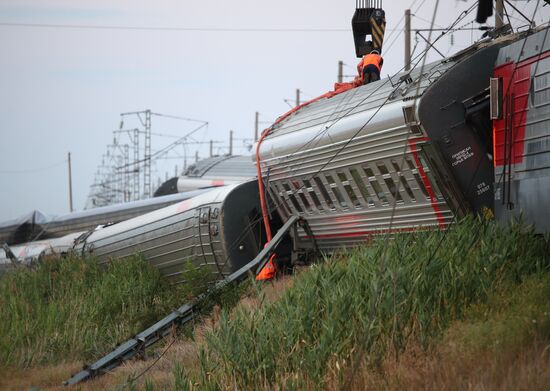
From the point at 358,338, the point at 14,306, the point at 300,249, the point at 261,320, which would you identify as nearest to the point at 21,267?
the point at 14,306

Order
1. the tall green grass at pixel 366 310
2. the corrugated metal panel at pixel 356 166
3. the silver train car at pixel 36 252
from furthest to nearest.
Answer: the silver train car at pixel 36 252 → the corrugated metal panel at pixel 356 166 → the tall green grass at pixel 366 310

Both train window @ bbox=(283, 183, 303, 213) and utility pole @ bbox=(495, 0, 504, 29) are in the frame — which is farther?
train window @ bbox=(283, 183, 303, 213)

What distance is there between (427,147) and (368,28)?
723 centimetres

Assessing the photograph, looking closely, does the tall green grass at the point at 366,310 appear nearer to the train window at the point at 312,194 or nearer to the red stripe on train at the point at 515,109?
the red stripe on train at the point at 515,109

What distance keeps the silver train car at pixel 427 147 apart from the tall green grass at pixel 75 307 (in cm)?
384

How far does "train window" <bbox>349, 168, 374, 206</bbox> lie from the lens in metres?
14.6

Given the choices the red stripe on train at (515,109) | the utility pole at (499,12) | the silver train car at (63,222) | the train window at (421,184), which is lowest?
the silver train car at (63,222)

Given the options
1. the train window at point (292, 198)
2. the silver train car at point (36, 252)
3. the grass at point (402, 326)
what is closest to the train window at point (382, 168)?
the grass at point (402, 326)

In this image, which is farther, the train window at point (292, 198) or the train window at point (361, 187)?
the train window at point (292, 198)

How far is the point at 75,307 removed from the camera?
17.2 metres

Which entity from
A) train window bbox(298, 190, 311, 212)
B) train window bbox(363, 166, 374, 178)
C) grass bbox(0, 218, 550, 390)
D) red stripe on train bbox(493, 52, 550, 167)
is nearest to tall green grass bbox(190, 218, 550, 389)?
grass bbox(0, 218, 550, 390)

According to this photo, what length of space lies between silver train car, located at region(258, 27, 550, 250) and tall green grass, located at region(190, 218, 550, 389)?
3.50 feet

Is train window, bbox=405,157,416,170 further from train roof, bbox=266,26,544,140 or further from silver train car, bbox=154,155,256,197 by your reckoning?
silver train car, bbox=154,155,256,197

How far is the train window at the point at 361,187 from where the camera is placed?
1457cm
